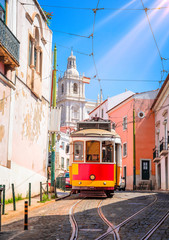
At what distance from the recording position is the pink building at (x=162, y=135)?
3241 centimetres

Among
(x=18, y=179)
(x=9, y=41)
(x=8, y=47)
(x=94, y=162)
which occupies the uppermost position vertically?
(x=9, y=41)

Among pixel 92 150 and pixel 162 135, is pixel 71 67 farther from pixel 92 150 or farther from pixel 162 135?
pixel 92 150

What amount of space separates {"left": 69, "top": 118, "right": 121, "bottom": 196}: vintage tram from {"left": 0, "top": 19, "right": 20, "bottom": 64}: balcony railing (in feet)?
15.8

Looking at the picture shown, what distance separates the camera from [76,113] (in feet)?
350

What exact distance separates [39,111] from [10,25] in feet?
19.4

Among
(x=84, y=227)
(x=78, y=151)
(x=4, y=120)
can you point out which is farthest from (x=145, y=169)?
(x=84, y=227)

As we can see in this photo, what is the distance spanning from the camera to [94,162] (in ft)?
58.2

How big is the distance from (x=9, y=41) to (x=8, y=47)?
1.03 ft

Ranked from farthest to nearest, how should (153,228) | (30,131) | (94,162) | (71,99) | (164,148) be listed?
(71,99) < (164,148) < (30,131) < (94,162) < (153,228)

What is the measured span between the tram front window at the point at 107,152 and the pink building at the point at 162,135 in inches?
520

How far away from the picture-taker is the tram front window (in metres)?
17.8

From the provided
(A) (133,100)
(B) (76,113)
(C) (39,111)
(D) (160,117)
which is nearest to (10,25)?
(C) (39,111)

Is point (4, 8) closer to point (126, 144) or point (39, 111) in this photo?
point (39, 111)

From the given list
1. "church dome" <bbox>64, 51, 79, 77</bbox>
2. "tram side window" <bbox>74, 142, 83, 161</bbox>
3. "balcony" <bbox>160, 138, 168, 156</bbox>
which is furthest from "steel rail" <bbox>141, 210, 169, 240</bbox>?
"church dome" <bbox>64, 51, 79, 77</bbox>
